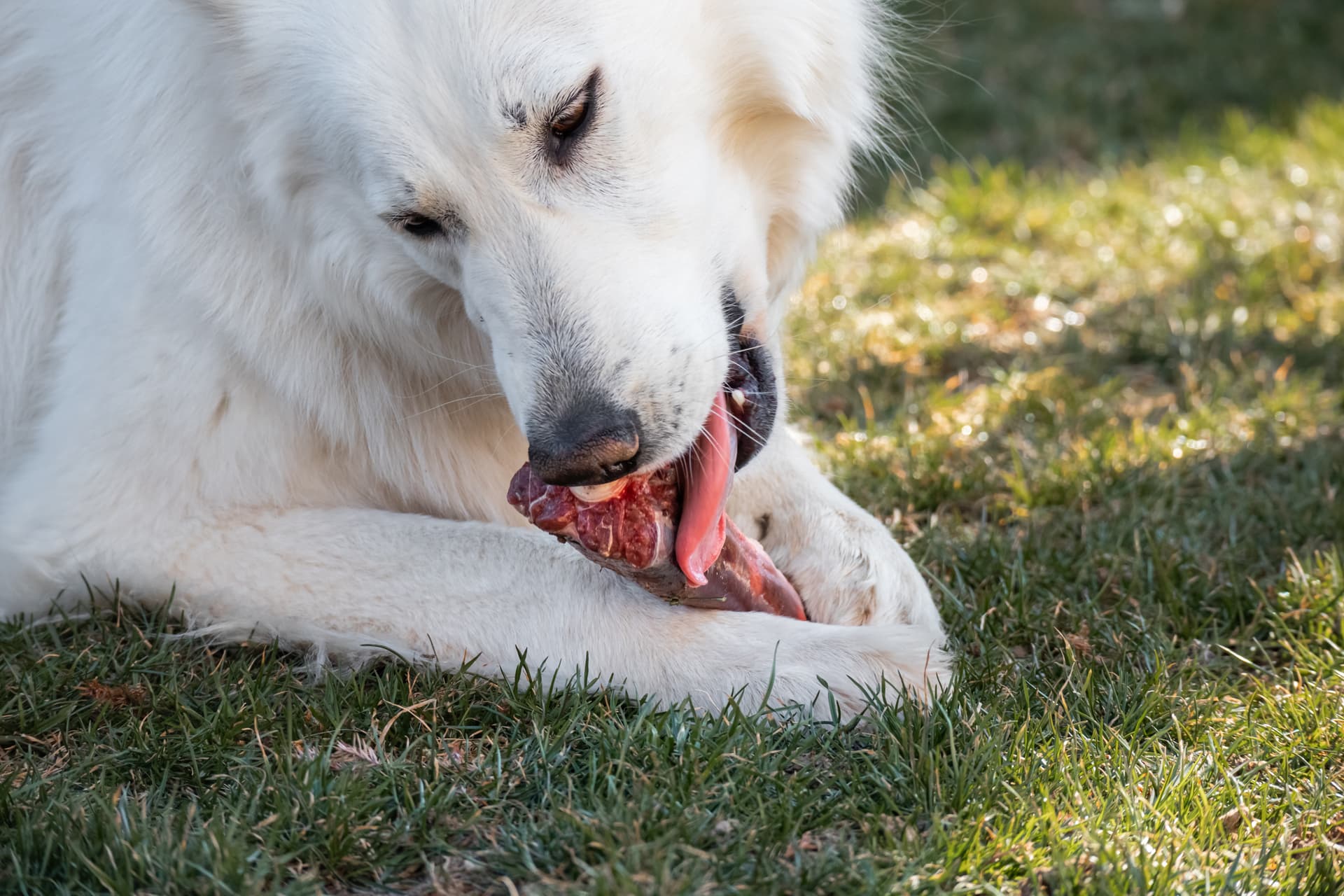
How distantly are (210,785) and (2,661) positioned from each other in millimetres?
669

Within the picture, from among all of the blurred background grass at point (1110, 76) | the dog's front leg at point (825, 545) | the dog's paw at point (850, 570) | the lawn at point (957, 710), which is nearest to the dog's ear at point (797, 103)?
the dog's front leg at point (825, 545)

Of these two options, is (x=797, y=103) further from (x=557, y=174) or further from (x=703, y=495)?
(x=703, y=495)

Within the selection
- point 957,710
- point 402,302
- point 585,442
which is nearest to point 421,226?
point 402,302

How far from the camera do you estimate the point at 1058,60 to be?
6770 millimetres

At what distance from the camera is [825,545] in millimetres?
2709

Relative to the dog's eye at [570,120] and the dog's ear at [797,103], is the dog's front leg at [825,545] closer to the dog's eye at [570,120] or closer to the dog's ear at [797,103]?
the dog's ear at [797,103]

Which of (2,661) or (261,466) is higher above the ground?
(261,466)

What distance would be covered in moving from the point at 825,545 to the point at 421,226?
1070mm

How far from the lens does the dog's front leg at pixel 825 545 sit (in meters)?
2.60

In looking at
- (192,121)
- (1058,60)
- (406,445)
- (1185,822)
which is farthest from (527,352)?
(1058,60)

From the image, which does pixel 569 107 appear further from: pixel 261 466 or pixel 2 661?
pixel 2 661

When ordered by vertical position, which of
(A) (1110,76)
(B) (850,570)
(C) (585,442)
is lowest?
(A) (1110,76)

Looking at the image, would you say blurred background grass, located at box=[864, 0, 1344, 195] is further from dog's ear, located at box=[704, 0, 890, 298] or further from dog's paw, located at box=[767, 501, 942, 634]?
dog's paw, located at box=[767, 501, 942, 634]

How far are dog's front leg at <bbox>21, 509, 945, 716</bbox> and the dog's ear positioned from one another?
0.86 metres
